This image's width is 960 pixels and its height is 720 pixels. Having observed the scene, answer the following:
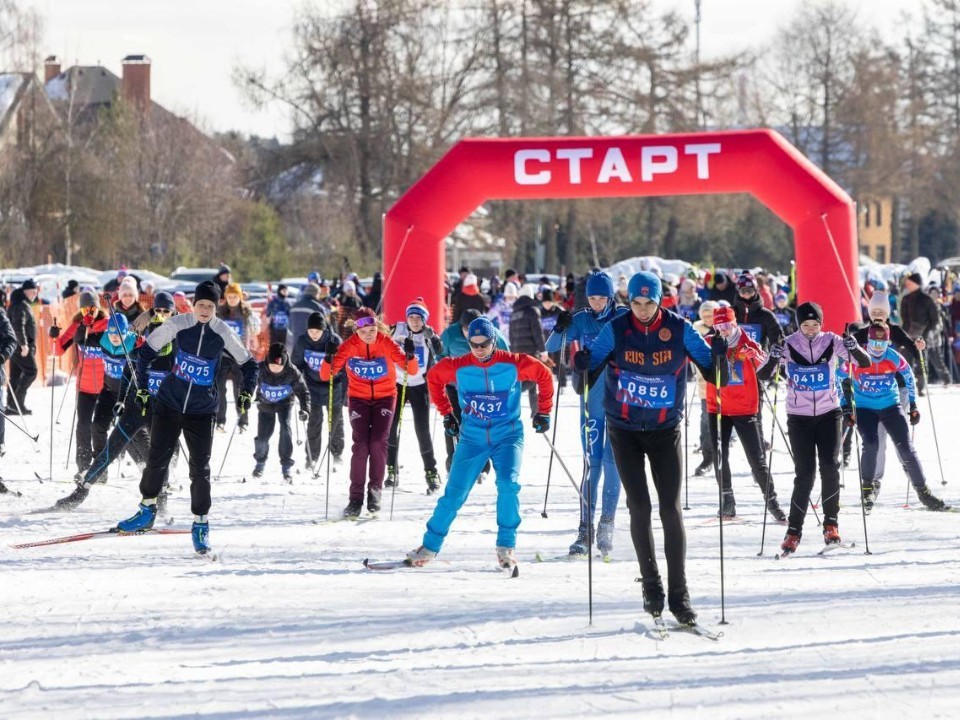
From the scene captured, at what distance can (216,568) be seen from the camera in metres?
8.13

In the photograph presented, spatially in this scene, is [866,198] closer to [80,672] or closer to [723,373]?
[723,373]

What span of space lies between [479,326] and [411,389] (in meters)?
4.37

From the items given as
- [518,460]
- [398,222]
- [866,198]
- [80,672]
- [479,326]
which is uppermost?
[866,198]

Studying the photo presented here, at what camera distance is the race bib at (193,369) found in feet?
27.6

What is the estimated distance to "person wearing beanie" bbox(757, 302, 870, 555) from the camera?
8.70m

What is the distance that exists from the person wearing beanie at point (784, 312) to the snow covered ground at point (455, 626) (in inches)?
368

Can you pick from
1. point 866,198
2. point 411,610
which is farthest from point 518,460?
point 866,198

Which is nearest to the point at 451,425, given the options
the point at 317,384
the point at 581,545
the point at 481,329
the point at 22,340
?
the point at 481,329

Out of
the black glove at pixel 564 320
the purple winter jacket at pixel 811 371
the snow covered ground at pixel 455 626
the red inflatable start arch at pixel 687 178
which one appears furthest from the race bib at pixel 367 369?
the red inflatable start arch at pixel 687 178

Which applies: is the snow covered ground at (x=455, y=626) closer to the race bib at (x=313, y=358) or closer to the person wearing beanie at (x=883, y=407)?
the person wearing beanie at (x=883, y=407)

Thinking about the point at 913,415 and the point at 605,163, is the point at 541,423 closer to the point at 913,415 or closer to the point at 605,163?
the point at 913,415

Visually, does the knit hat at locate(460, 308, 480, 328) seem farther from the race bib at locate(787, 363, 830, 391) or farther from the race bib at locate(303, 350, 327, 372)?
the race bib at locate(787, 363, 830, 391)

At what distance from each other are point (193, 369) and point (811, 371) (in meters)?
3.55

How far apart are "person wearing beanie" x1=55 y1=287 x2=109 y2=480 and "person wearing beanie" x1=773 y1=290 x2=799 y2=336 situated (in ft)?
33.6
